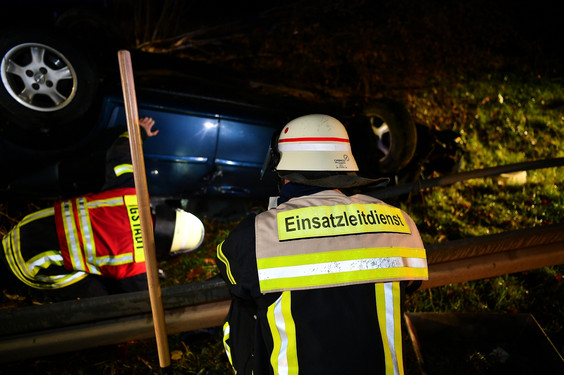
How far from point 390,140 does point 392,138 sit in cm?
4

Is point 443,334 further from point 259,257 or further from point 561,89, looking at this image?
point 561,89

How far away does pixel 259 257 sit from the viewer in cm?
134

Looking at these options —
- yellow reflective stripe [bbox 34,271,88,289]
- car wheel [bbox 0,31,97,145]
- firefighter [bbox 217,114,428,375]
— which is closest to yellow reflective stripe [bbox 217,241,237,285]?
firefighter [bbox 217,114,428,375]

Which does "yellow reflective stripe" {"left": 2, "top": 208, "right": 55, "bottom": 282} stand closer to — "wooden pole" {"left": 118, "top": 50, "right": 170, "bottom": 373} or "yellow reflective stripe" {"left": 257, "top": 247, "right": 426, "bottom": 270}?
"wooden pole" {"left": 118, "top": 50, "right": 170, "bottom": 373}

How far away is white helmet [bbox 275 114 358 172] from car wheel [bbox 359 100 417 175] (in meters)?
2.15

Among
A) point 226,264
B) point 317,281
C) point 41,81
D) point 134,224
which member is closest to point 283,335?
point 317,281

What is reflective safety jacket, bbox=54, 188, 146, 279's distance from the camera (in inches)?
83.7

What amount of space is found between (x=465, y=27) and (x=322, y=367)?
9782 millimetres

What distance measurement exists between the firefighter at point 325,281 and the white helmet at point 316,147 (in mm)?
285

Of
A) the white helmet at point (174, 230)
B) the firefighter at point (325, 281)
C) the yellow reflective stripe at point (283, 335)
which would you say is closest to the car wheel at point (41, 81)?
the white helmet at point (174, 230)

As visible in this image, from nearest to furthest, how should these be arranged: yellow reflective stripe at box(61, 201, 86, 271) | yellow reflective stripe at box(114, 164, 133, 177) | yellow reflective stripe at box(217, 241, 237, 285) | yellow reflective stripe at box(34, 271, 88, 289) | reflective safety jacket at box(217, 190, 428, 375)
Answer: reflective safety jacket at box(217, 190, 428, 375) → yellow reflective stripe at box(217, 241, 237, 285) → yellow reflective stripe at box(61, 201, 86, 271) → yellow reflective stripe at box(34, 271, 88, 289) → yellow reflective stripe at box(114, 164, 133, 177)

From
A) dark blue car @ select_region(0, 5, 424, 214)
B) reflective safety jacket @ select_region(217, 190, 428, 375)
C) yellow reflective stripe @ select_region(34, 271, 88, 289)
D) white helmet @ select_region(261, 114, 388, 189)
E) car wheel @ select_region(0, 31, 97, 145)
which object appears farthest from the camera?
dark blue car @ select_region(0, 5, 424, 214)

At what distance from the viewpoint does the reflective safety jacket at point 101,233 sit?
6.97 ft

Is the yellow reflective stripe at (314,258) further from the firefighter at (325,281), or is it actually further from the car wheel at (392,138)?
the car wheel at (392,138)
